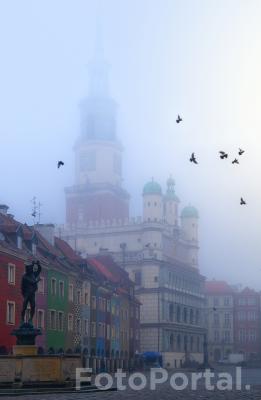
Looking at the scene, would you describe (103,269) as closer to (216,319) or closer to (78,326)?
(78,326)

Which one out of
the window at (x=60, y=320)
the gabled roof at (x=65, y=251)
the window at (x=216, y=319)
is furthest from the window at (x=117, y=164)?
the window at (x=60, y=320)

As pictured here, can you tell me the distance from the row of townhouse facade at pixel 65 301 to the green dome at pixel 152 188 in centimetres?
4363

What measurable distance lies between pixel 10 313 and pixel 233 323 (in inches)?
4974

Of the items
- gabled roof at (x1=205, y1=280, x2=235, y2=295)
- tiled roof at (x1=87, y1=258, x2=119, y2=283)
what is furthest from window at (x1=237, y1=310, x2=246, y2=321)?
tiled roof at (x1=87, y1=258, x2=119, y2=283)

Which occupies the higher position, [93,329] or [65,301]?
[65,301]

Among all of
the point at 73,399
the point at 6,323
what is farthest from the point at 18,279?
the point at 73,399

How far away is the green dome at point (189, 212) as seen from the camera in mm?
155625

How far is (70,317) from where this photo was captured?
7112cm

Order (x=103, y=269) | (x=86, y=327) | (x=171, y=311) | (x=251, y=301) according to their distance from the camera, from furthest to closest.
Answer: (x=251, y=301), (x=171, y=311), (x=103, y=269), (x=86, y=327)

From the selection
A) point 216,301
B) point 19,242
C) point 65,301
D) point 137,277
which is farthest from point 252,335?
point 19,242

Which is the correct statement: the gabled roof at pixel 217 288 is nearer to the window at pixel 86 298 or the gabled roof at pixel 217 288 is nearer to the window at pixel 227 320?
the window at pixel 227 320

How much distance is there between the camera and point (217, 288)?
7210 inches

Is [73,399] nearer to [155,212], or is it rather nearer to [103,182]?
[155,212]

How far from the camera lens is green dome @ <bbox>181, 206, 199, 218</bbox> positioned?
15562 centimetres
